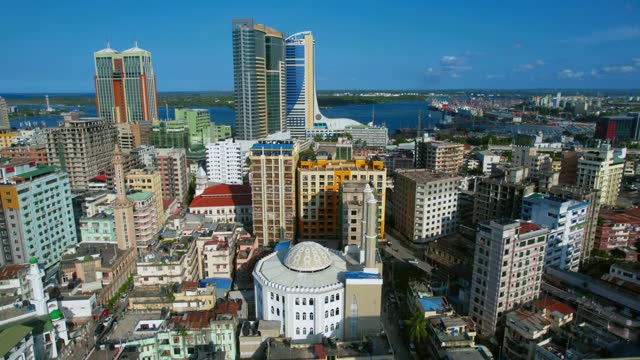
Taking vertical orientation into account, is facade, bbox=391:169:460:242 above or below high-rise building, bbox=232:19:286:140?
below

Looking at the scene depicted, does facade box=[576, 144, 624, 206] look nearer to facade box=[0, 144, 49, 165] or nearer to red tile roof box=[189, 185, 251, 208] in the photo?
red tile roof box=[189, 185, 251, 208]

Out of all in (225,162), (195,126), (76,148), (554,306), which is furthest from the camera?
(195,126)

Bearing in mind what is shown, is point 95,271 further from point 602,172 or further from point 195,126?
point 195,126

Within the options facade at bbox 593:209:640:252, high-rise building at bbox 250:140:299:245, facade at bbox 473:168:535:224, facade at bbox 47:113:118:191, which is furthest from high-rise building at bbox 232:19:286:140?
facade at bbox 593:209:640:252

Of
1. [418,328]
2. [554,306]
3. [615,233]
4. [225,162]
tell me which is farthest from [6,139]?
[615,233]

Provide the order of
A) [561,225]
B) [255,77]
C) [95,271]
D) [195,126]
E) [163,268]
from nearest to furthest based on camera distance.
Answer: [163,268] < [95,271] < [561,225] < [255,77] < [195,126]

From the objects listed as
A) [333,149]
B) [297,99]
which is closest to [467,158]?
[333,149]
